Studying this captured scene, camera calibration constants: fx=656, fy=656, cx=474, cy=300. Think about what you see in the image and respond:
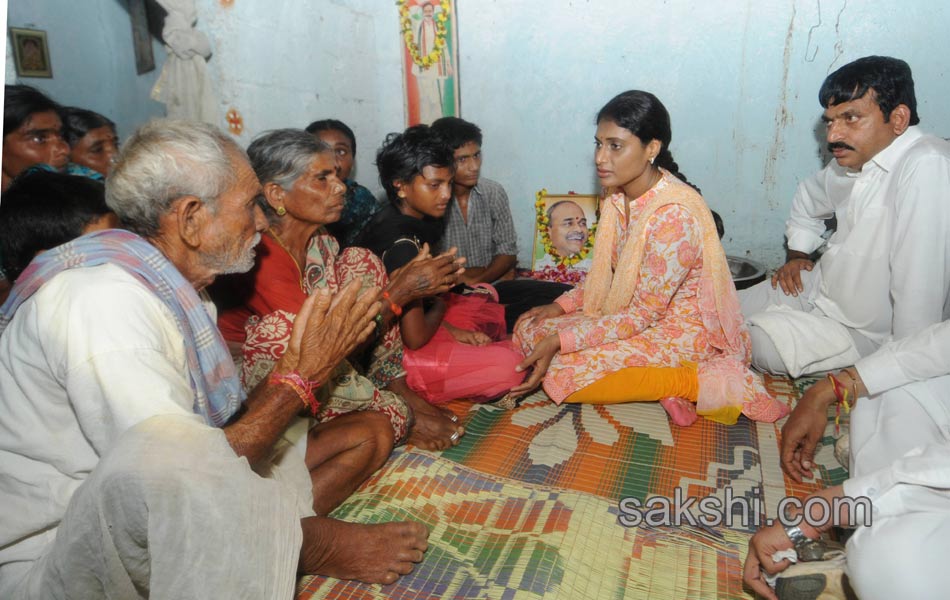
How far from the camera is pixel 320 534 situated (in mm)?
1905

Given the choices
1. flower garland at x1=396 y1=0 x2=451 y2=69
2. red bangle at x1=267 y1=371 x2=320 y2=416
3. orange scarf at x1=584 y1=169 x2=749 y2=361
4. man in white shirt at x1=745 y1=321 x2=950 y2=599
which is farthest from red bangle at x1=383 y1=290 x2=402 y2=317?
flower garland at x1=396 y1=0 x2=451 y2=69

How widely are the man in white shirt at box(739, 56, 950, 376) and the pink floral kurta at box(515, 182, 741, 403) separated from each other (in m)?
0.53

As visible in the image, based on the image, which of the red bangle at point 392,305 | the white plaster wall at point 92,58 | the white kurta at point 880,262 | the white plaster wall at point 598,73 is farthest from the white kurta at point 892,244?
the white plaster wall at point 92,58

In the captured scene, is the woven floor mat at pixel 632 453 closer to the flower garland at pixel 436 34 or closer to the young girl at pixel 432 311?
the young girl at pixel 432 311

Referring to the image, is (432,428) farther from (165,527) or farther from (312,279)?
(165,527)

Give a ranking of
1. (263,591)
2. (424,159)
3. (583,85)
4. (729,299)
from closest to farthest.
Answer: (263,591) → (729,299) → (424,159) → (583,85)

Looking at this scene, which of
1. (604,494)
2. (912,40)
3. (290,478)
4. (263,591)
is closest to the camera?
(263,591)

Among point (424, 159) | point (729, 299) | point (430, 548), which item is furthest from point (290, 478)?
point (729, 299)

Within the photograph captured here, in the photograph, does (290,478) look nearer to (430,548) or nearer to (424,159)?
(430,548)

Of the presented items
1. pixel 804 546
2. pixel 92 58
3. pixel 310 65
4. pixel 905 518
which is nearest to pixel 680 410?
pixel 804 546

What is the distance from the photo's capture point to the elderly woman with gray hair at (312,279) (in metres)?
2.56

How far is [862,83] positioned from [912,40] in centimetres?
134

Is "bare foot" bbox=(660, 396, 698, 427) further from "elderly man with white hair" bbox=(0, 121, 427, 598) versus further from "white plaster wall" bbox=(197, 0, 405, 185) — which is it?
"white plaster wall" bbox=(197, 0, 405, 185)

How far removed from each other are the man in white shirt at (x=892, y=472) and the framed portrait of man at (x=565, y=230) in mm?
2893
